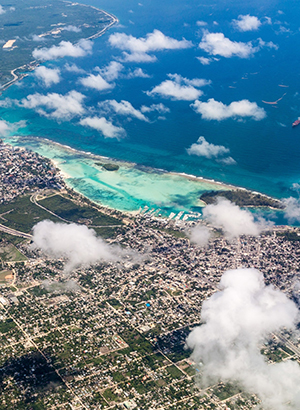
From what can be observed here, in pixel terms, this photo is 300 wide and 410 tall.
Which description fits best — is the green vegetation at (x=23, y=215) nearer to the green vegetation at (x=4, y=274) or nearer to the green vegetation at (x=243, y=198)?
the green vegetation at (x=4, y=274)

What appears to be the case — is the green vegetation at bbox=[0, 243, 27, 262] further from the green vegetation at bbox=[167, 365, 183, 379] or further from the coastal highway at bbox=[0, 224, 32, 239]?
the green vegetation at bbox=[167, 365, 183, 379]

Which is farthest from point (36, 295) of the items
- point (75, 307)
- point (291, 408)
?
point (291, 408)

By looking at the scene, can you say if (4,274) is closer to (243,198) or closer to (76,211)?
(76,211)

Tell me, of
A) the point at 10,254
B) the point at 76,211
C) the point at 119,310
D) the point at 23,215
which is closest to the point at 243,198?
the point at 76,211

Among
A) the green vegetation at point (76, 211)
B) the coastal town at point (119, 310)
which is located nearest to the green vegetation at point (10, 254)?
the coastal town at point (119, 310)

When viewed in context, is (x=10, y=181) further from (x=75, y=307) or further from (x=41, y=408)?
(x=41, y=408)

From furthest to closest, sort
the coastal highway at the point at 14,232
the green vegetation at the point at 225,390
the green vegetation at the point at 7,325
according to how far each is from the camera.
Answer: the coastal highway at the point at 14,232
the green vegetation at the point at 7,325
the green vegetation at the point at 225,390
